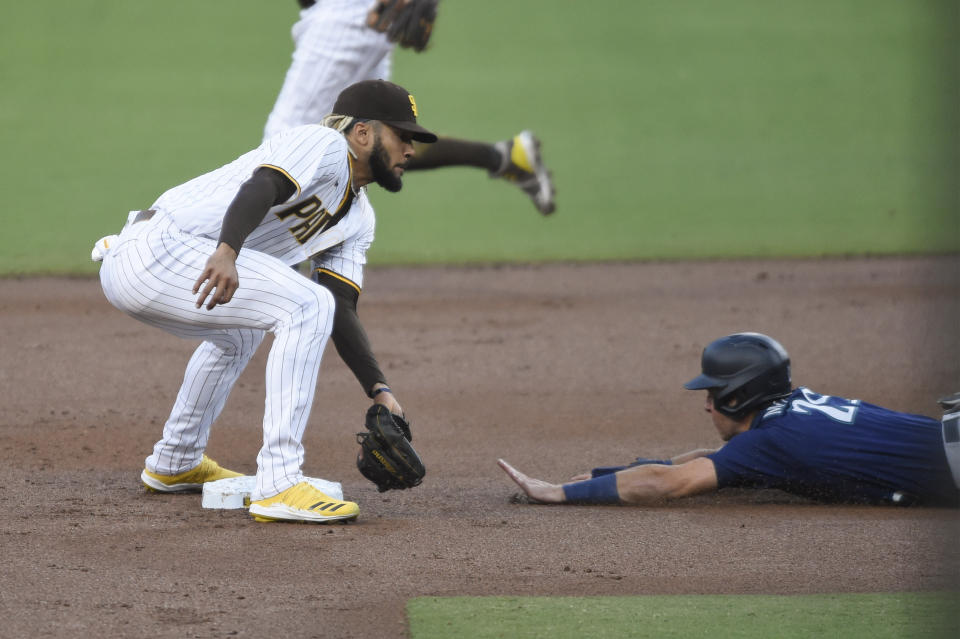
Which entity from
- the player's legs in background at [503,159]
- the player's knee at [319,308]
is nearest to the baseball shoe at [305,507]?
the player's knee at [319,308]

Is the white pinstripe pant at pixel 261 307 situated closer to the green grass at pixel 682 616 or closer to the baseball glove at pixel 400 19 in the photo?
Result: the green grass at pixel 682 616

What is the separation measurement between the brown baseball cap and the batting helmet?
1174 mm

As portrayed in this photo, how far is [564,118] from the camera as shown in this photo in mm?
12594

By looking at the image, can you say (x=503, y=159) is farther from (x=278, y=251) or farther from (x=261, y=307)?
(x=261, y=307)

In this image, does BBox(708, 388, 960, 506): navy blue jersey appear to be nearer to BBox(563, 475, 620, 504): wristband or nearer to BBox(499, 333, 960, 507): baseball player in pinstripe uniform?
BBox(499, 333, 960, 507): baseball player in pinstripe uniform

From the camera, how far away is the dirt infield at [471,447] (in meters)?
3.19

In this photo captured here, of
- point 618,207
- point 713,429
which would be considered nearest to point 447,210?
point 618,207

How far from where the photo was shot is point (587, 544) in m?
3.62

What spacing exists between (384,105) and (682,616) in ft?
5.80

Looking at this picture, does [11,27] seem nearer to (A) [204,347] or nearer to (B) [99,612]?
(A) [204,347]

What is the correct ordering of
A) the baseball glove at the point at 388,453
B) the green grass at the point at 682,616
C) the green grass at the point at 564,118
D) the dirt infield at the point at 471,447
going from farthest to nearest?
the green grass at the point at 564,118 < the baseball glove at the point at 388,453 < the dirt infield at the point at 471,447 < the green grass at the point at 682,616

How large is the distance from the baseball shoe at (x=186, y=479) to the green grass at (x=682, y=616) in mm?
1421

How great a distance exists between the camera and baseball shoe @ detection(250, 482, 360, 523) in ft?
12.2

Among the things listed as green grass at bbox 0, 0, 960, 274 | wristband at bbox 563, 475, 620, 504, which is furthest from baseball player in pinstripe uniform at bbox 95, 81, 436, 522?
green grass at bbox 0, 0, 960, 274
